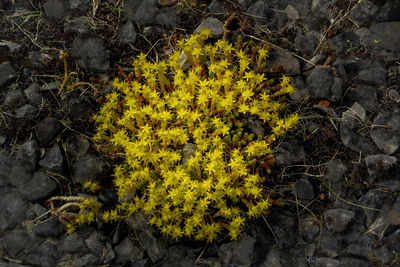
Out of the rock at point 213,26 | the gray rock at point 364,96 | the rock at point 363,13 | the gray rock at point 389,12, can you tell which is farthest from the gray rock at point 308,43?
the rock at point 213,26

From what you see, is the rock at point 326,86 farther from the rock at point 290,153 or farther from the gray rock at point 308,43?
the rock at point 290,153

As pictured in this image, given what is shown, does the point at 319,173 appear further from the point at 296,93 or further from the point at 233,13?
the point at 233,13

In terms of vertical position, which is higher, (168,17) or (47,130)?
(168,17)

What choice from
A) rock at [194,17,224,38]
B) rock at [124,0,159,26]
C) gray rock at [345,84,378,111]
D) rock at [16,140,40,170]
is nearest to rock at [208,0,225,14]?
rock at [194,17,224,38]

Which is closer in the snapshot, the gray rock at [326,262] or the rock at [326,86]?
the gray rock at [326,262]

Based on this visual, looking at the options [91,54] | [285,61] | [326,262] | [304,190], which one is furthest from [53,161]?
[326,262]

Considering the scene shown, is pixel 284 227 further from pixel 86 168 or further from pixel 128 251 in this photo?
pixel 86 168
